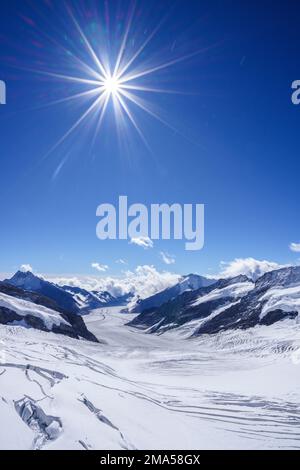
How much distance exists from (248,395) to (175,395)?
19.8ft

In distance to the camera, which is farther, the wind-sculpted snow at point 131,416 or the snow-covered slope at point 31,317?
the snow-covered slope at point 31,317

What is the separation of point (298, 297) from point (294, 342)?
63.7 metres

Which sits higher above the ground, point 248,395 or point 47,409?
point 47,409

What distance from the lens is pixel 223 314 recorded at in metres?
148

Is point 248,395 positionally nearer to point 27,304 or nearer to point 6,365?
point 6,365

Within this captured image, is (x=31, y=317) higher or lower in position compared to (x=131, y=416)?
lower

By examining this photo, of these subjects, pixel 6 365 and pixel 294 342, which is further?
pixel 294 342

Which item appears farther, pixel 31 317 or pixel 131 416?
pixel 31 317

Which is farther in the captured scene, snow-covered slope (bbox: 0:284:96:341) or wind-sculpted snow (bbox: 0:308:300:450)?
snow-covered slope (bbox: 0:284:96:341)

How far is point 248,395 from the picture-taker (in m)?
24.1
